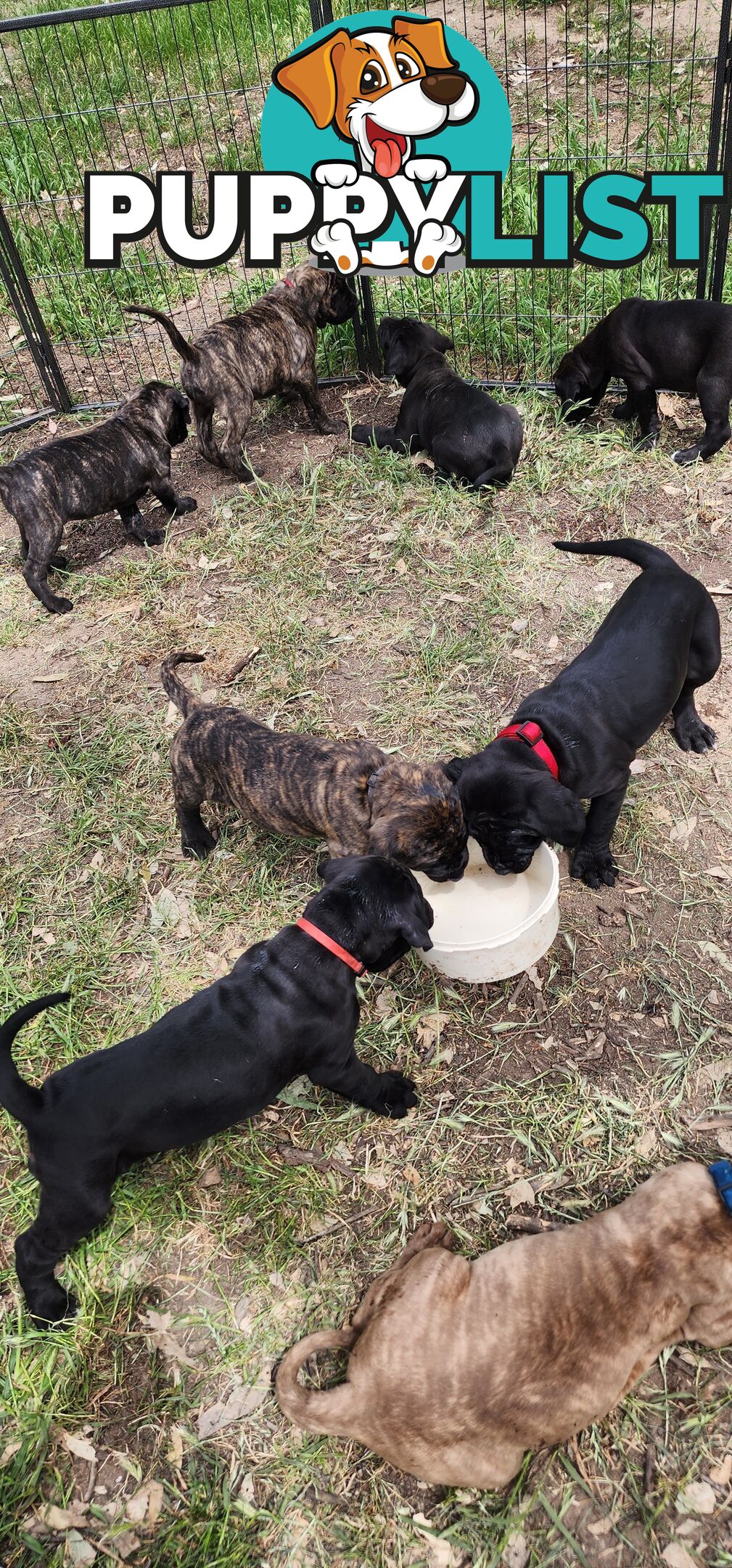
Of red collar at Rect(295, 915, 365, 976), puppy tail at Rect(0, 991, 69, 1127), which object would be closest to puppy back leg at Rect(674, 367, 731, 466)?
red collar at Rect(295, 915, 365, 976)

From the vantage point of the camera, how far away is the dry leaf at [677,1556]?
2756mm

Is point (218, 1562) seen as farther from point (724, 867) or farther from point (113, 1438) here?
point (724, 867)

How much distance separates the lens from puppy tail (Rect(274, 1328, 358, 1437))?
2.82m

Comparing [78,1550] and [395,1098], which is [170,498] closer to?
[395,1098]

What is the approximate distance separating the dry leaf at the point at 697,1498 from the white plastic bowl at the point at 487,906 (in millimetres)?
1653

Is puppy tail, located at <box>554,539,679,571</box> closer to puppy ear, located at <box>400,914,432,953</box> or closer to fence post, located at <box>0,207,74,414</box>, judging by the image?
puppy ear, located at <box>400,914,432,953</box>

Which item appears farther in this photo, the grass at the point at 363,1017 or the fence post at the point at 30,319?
the fence post at the point at 30,319

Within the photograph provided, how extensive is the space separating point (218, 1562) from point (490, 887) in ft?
8.12

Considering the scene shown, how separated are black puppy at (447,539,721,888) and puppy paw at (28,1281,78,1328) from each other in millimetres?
2132

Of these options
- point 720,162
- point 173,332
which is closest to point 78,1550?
point 173,332

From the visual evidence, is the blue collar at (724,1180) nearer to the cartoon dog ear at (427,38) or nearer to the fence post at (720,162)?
the fence post at (720,162)

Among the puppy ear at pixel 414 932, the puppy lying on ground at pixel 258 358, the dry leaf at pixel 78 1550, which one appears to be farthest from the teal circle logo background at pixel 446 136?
the dry leaf at pixel 78 1550

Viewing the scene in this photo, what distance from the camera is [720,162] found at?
20.6ft

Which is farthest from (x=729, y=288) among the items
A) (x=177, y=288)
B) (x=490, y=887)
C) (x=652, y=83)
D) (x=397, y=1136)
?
(x=397, y=1136)
